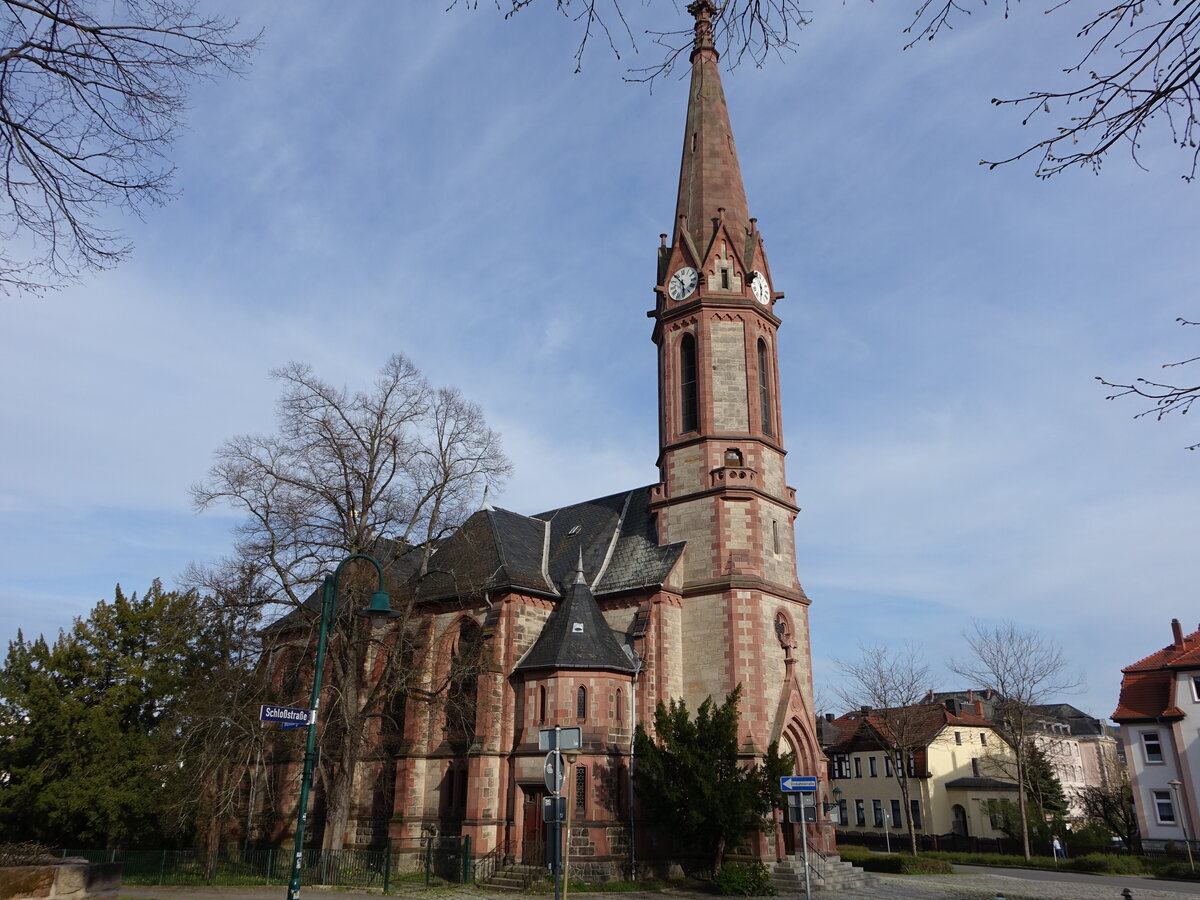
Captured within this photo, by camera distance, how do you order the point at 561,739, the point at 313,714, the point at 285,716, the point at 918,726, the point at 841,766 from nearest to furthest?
the point at 285,716, the point at 561,739, the point at 313,714, the point at 918,726, the point at 841,766

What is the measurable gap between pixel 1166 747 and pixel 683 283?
29142 mm

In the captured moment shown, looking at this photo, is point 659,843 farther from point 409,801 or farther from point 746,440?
point 746,440

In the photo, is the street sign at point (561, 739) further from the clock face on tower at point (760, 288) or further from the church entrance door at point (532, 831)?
the clock face on tower at point (760, 288)

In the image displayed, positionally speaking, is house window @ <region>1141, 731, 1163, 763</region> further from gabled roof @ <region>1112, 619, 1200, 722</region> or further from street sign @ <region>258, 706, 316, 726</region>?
street sign @ <region>258, 706, 316, 726</region>

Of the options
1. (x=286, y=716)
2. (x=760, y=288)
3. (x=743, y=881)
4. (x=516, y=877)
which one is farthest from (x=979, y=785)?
(x=286, y=716)

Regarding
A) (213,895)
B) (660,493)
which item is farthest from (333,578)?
(660,493)

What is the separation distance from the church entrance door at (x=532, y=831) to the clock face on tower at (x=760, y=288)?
19414 millimetres

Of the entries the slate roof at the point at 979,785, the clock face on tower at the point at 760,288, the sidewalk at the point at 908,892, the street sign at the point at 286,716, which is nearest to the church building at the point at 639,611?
the clock face on tower at the point at 760,288

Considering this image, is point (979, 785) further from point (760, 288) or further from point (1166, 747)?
point (760, 288)

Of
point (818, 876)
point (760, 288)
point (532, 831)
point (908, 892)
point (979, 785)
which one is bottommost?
point (908, 892)

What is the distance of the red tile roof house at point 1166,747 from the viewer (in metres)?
36.9

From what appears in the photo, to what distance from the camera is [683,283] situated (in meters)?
33.8

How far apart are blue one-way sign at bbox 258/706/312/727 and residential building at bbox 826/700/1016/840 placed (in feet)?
137

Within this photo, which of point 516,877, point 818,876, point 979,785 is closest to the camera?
point 516,877
